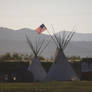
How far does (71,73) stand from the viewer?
50812 mm

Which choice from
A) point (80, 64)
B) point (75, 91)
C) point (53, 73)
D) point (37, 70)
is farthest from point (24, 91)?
point (80, 64)

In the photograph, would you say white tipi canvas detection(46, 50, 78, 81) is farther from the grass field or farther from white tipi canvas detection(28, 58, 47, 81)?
the grass field

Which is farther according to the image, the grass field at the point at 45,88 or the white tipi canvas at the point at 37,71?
the white tipi canvas at the point at 37,71

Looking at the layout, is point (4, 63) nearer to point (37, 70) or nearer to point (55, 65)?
point (37, 70)

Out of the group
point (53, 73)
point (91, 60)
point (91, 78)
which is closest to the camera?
point (53, 73)

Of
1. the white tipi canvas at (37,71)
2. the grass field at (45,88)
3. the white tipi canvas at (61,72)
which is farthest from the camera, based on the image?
the white tipi canvas at (37,71)

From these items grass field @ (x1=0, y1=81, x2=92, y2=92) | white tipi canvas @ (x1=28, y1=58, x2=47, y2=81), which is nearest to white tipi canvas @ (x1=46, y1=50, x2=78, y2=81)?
white tipi canvas @ (x1=28, y1=58, x2=47, y2=81)

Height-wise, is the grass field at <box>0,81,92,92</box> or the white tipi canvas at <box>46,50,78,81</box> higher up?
the grass field at <box>0,81,92,92</box>

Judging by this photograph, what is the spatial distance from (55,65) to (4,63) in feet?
26.0

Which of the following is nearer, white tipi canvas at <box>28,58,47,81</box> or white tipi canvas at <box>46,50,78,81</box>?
white tipi canvas at <box>46,50,78,81</box>

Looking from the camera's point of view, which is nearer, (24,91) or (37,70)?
(24,91)

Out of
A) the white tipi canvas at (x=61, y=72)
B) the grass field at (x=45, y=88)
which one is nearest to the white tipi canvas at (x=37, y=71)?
the white tipi canvas at (x=61, y=72)

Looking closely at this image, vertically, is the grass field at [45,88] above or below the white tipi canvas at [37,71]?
above

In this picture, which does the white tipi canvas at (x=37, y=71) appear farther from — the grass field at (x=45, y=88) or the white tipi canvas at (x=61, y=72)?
the grass field at (x=45, y=88)
